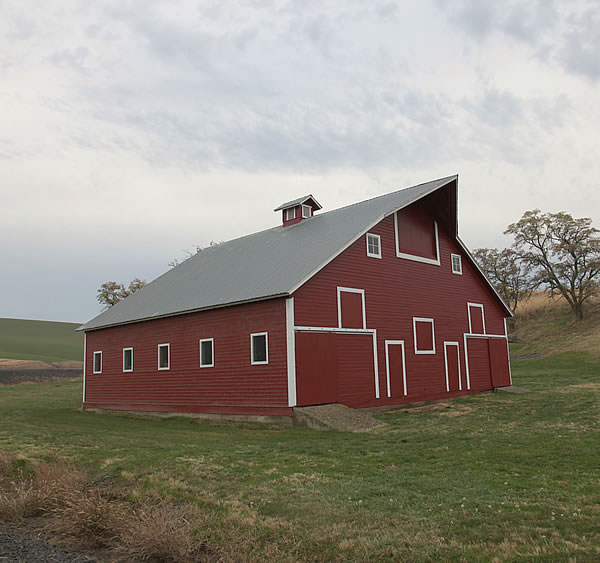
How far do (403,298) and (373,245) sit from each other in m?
2.66

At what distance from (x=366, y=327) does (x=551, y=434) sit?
886cm

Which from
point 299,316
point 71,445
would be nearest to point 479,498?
point 71,445

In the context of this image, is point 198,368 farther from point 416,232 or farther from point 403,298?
point 416,232

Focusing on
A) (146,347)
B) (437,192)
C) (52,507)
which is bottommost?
(52,507)

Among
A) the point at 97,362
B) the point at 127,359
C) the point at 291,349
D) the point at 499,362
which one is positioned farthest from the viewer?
the point at 97,362

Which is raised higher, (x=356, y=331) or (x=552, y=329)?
(x=552, y=329)

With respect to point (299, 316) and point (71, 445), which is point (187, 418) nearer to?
point (299, 316)

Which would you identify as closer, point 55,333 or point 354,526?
point 354,526

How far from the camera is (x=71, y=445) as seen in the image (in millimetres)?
14305

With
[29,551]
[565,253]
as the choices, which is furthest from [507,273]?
[29,551]

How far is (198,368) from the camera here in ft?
73.3

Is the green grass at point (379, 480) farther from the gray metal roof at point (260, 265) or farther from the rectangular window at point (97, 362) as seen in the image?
the rectangular window at point (97, 362)

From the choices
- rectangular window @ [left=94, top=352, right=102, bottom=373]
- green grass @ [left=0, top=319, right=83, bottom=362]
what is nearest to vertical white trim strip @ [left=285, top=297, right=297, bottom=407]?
rectangular window @ [left=94, top=352, right=102, bottom=373]

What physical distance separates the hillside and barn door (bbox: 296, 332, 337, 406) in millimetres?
31613
